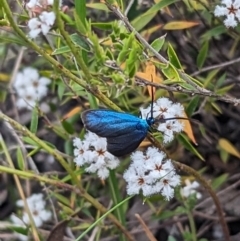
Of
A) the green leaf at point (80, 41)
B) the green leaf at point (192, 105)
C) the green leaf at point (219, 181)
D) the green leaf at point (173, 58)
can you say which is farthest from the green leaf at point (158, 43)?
the green leaf at point (219, 181)

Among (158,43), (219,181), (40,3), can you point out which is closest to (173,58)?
(158,43)

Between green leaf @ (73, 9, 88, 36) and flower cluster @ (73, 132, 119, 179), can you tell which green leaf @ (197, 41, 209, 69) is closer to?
flower cluster @ (73, 132, 119, 179)

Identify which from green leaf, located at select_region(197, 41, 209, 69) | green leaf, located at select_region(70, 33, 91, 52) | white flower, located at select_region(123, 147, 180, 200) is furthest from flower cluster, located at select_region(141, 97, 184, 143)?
green leaf, located at select_region(197, 41, 209, 69)

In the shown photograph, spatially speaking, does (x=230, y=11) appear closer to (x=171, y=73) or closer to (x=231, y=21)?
(x=231, y=21)

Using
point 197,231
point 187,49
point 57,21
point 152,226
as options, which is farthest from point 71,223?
point 57,21

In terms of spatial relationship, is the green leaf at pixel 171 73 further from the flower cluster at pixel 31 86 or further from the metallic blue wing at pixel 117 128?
the flower cluster at pixel 31 86

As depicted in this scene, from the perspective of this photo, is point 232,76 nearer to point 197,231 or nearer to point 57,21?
point 197,231
